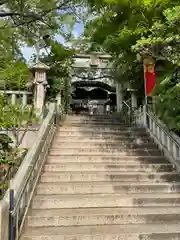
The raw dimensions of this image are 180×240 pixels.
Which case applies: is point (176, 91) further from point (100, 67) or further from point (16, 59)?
point (100, 67)

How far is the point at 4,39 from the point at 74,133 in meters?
5.43

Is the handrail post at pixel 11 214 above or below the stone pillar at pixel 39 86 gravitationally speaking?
below

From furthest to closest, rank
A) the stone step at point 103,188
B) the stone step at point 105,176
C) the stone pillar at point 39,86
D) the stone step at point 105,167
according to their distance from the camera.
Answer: the stone pillar at point 39,86, the stone step at point 105,167, the stone step at point 105,176, the stone step at point 103,188

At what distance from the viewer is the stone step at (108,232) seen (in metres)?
4.53

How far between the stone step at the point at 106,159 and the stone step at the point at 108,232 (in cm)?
260

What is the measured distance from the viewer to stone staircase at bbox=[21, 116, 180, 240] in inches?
190

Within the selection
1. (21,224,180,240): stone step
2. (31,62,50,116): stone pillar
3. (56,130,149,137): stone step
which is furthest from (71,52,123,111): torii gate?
(21,224,180,240): stone step

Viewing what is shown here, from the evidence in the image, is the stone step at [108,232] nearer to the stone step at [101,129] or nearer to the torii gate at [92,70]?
the stone step at [101,129]

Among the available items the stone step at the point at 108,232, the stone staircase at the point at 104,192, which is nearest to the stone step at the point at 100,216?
the stone staircase at the point at 104,192

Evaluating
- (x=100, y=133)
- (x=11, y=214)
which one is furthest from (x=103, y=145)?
(x=11, y=214)

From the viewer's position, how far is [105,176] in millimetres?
6699

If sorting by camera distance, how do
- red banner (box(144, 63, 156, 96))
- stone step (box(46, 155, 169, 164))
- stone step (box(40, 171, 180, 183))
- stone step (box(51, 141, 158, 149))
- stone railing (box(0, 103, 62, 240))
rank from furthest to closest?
red banner (box(144, 63, 156, 96)), stone step (box(51, 141, 158, 149)), stone step (box(46, 155, 169, 164)), stone step (box(40, 171, 180, 183)), stone railing (box(0, 103, 62, 240))

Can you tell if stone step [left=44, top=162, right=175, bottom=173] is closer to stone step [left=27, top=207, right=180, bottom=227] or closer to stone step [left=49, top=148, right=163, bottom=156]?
stone step [left=49, top=148, right=163, bottom=156]

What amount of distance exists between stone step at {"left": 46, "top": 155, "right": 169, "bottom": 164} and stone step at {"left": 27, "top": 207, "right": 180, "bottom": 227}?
2.09 metres
